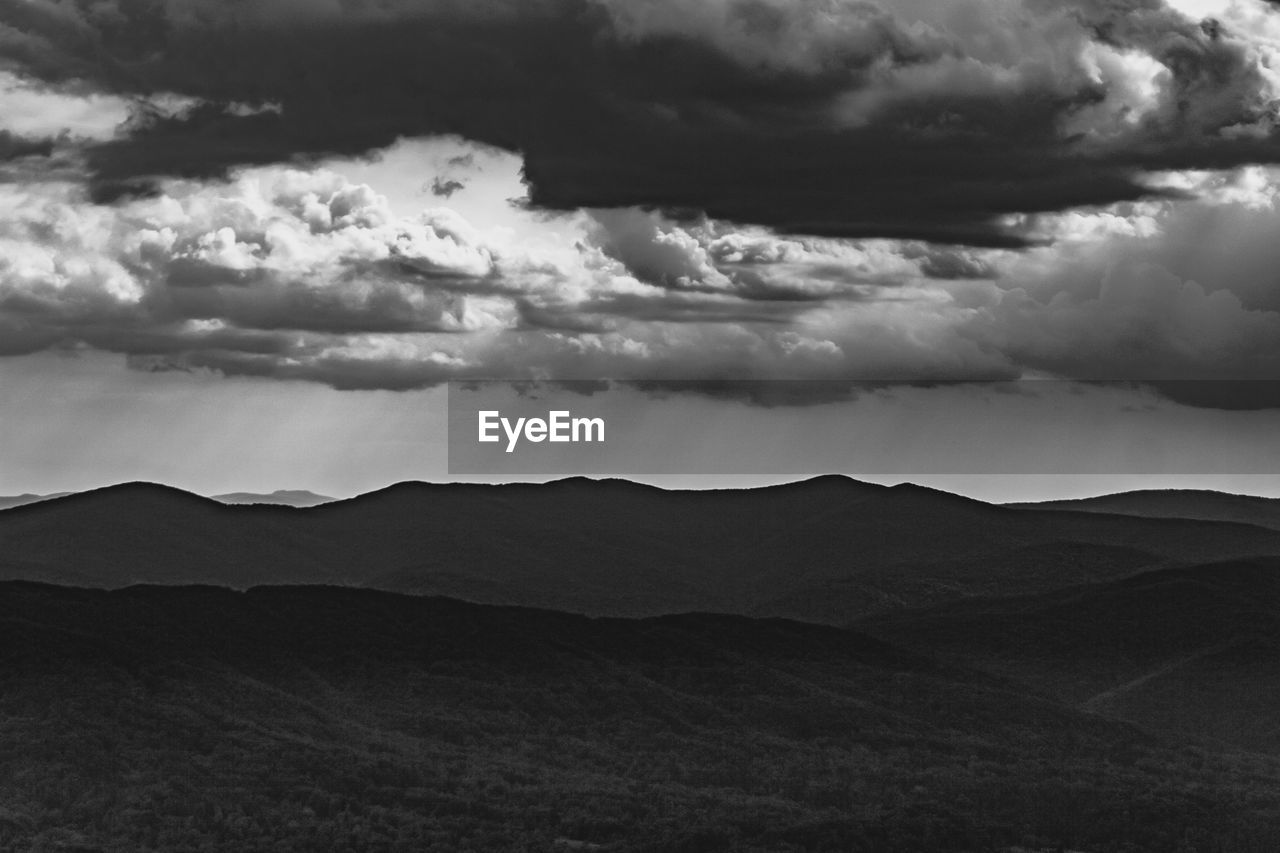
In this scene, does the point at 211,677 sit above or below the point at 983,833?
above

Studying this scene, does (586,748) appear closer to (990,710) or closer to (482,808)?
(482,808)

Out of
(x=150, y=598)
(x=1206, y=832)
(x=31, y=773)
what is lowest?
(x=1206, y=832)

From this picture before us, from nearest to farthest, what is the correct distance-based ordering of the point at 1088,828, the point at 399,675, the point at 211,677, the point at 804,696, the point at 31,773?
the point at 31,773 < the point at 1088,828 < the point at 211,677 < the point at 399,675 < the point at 804,696

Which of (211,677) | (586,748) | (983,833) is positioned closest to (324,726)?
(211,677)

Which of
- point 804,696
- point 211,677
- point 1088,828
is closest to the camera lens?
point 1088,828

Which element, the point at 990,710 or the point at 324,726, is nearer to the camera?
the point at 324,726

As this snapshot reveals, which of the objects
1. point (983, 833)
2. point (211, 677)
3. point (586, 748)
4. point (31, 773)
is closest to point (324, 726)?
point (211, 677)
